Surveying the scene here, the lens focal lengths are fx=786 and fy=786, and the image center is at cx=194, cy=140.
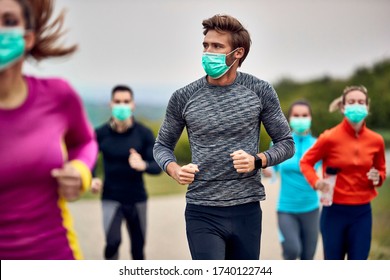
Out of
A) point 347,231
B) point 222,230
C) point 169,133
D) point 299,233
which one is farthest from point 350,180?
point 169,133

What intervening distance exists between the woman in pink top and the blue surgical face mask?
1011mm

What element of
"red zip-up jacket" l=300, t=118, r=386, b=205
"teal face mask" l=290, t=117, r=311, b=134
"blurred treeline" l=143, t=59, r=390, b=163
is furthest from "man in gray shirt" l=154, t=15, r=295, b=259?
"blurred treeline" l=143, t=59, r=390, b=163

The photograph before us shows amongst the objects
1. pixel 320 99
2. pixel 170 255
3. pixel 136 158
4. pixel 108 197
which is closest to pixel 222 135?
pixel 136 158

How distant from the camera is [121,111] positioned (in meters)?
5.44

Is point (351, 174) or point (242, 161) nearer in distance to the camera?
point (242, 161)

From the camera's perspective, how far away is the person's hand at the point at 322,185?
4.78 meters

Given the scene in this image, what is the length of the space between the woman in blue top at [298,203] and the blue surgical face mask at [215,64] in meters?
1.82

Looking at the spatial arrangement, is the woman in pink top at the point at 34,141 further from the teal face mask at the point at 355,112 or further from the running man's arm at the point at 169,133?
the teal face mask at the point at 355,112

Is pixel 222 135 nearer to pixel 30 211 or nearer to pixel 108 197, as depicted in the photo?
pixel 30 211

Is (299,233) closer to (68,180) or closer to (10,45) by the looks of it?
(68,180)

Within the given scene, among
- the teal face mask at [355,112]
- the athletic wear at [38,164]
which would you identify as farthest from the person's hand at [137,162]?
the athletic wear at [38,164]

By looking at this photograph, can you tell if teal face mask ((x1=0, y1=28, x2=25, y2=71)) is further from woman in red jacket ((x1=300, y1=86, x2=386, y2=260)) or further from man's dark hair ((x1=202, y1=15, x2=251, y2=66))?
woman in red jacket ((x1=300, y1=86, x2=386, y2=260))

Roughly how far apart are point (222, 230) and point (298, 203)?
6.23ft
